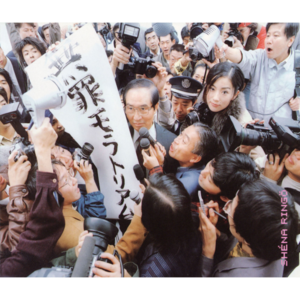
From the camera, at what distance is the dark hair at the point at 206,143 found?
101 cm

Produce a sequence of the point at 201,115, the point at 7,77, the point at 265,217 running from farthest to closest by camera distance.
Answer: the point at 7,77 → the point at 201,115 → the point at 265,217

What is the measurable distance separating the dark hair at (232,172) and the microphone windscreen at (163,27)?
0.65 m

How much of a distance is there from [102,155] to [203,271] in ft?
2.41

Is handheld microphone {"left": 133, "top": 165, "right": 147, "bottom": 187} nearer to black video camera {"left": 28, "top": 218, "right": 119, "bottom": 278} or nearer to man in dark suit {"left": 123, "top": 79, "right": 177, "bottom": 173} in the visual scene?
man in dark suit {"left": 123, "top": 79, "right": 177, "bottom": 173}

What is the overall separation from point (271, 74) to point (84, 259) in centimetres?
117

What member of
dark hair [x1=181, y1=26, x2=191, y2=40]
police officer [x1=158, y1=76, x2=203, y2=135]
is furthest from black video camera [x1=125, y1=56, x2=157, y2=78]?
dark hair [x1=181, y1=26, x2=191, y2=40]

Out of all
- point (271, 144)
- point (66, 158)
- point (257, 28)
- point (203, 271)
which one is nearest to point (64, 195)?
point (66, 158)

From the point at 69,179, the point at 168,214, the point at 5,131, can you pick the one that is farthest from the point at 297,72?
the point at 5,131

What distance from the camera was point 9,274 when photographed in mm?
1009

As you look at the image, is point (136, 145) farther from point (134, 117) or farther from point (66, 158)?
point (66, 158)

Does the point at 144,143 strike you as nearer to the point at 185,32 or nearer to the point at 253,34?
the point at 185,32

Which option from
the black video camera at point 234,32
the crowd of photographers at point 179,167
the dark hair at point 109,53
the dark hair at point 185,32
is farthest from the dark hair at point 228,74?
the dark hair at point 109,53

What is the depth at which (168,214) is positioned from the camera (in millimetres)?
975

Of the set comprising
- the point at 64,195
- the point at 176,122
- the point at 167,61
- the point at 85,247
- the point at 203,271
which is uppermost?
the point at 167,61
